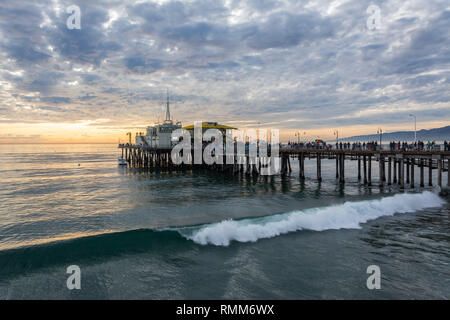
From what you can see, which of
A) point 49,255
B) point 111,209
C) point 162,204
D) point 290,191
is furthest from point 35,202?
point 290,191

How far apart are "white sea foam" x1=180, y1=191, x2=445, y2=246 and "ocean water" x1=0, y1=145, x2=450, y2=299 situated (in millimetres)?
73

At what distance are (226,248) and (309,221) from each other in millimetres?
6330

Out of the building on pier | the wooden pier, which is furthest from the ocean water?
the building on pier

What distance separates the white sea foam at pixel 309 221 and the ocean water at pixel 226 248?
7cm

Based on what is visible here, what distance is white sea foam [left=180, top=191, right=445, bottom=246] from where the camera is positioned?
13.7 m

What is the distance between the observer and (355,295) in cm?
838

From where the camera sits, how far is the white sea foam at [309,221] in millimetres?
13688

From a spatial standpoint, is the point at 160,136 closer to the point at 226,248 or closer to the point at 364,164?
the point at 364,164

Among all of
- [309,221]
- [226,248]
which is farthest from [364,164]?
[226,248]

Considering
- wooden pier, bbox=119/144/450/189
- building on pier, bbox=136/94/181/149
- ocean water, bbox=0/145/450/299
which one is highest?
building on pier, bbox=136/94/181/149

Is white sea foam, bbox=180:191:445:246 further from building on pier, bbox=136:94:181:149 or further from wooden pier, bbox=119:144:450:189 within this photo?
building on pier, bbox=136:94:181:149

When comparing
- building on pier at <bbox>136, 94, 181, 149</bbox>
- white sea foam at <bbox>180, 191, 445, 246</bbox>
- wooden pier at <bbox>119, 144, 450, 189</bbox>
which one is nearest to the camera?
white sea foam at <bbox>180, 191, 445, 246</bbox>
